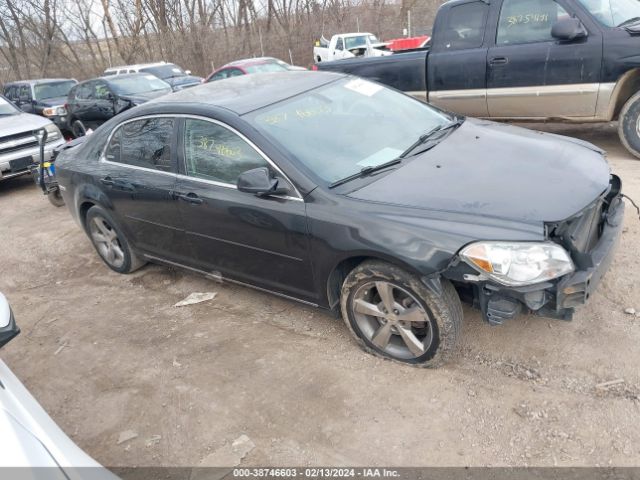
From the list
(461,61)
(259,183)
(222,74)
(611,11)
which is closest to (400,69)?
(461,61)

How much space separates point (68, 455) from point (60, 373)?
6.49ft

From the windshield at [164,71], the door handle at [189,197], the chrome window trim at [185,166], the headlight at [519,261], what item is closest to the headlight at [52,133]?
the chrome window trim at [185,166]

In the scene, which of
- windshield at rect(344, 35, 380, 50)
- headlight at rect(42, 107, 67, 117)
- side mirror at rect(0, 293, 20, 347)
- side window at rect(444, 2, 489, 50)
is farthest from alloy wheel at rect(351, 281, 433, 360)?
windshield at rect(344, 35, 380, 50)

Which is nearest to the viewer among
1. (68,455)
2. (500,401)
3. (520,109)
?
(68,455)

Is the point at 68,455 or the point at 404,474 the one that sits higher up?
the point at 68,455

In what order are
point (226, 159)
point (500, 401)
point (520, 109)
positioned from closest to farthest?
point (500, 401)
point (226, 159)
point (520, 109)

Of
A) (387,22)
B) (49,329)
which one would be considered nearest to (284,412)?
(49,329)

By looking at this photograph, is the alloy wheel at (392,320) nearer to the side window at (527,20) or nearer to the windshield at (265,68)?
the side window at (527,20)

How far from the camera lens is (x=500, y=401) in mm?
2820

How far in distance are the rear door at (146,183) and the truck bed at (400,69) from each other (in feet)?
13.9

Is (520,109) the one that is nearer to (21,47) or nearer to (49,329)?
(49,329)

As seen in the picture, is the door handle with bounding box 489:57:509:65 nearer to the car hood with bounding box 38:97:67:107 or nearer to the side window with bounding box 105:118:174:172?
the side window with bounding box 105:118:174:172

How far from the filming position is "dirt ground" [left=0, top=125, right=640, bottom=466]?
2623 mm

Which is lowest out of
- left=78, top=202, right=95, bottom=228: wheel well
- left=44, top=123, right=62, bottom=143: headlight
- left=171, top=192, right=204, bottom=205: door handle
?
left=78, top=202, right=95, bottom=228: wheel well
